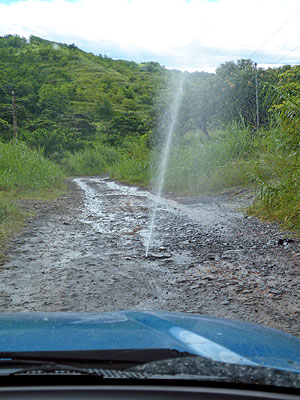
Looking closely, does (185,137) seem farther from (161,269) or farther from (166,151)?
(161,269)

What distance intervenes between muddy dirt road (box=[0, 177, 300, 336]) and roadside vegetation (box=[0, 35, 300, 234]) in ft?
3.05

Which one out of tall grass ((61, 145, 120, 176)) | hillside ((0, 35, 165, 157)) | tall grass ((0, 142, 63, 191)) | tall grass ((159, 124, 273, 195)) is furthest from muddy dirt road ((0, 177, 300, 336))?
tall grass ((61, 145, 120, 176))

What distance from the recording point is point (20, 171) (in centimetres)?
1440

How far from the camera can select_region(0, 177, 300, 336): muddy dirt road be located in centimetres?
341

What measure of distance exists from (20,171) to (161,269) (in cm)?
1110

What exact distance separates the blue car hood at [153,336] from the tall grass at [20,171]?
12.1m

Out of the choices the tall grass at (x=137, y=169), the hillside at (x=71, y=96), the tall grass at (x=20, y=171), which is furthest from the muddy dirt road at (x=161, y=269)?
the hillside at (x=71, y=96)

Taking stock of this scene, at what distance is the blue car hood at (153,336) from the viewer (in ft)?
4.15

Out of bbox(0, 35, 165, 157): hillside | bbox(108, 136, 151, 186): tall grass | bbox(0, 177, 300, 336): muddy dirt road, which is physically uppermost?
bbox(0, 35, 165, 157): hillside

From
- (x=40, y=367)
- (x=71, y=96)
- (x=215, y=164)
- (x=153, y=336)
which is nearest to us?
(x=40, y=367)

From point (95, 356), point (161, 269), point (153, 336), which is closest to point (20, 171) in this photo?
point (161, 269)

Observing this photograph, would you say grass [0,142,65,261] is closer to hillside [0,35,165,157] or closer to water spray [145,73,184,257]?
water spray [145,73,184,257]

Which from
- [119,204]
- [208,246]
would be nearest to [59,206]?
[119,204]

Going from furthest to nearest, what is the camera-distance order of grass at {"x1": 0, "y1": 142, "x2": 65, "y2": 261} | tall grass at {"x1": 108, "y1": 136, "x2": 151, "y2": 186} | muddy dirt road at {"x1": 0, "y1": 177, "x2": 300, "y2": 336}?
tall grass at {"x1": 108, "y1": 136, "x2": 151, "y2": 186} < grass at {"x1": 0, "y1": 142, "x2": 65, "y2": 261} < muddy dirt road at {"x1": 0, "y1": 177, "x2": 300, "y2": 336}
